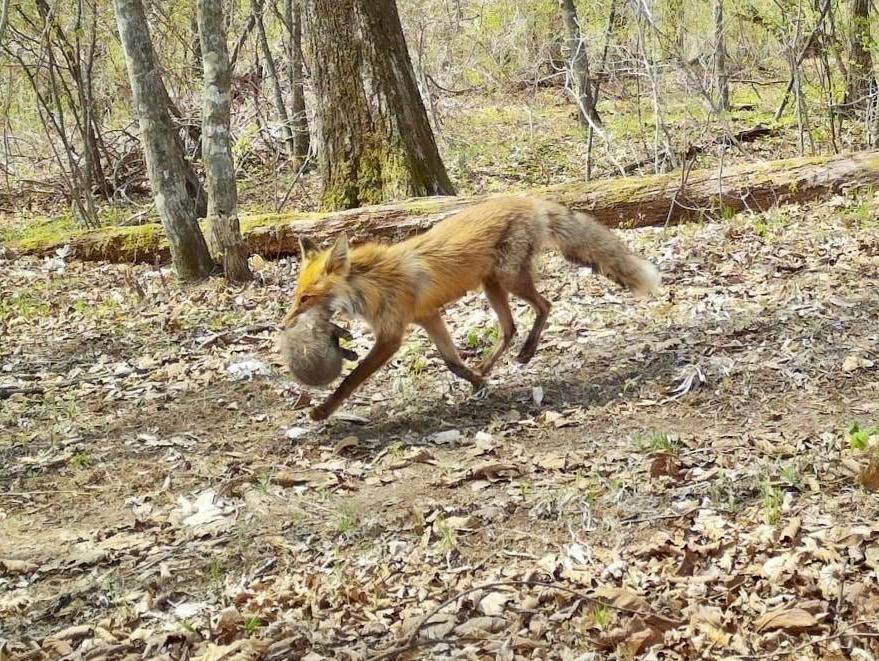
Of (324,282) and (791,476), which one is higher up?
(324,282)

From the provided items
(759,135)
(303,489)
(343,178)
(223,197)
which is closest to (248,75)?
(343,178)

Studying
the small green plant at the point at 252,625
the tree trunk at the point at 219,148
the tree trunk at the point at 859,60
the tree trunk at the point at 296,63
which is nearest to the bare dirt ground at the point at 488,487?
the small green plant at the point at 252,625

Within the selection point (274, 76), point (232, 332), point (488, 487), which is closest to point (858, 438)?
point (488, 487)

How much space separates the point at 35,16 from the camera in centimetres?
1306

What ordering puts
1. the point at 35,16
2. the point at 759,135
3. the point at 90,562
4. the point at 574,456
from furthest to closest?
1. the point at 759,135
2. the point at 35,16
3. the point at 574,456
4. the point at 90,562

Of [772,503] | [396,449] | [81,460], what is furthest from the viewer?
[81,460]

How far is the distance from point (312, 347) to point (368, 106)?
5.70 metres

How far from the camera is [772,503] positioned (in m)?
4.07

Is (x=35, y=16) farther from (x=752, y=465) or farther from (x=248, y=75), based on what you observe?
(x=752, y=465)

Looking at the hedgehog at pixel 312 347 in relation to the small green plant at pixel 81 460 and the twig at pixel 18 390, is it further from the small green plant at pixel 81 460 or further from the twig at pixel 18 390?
the twig at pixel 18 390

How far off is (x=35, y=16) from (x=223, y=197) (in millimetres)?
6607

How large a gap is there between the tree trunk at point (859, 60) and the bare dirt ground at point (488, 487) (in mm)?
4022

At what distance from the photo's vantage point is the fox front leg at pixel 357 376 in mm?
5930

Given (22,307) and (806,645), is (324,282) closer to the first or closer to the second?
(806,645)
